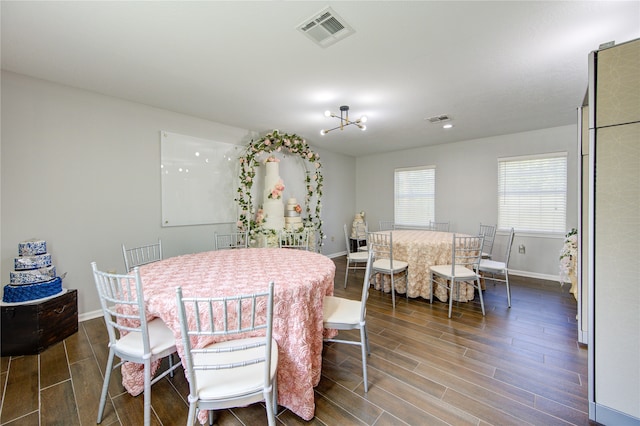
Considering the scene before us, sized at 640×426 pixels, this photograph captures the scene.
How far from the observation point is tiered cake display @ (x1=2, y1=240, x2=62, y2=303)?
2.24 m

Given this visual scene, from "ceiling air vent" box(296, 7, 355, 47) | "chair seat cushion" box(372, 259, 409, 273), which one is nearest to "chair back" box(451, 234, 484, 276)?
"chair seat cushion" box(372, 259, 409, 273)

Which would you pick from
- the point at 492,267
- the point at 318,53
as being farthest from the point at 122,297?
the point at 492,267

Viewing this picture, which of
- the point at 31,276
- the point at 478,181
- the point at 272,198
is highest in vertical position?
the point at 478,181

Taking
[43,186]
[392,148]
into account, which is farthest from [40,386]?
[392,148]

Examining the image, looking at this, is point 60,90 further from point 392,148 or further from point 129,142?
Result: point 392,148

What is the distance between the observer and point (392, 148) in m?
5.71

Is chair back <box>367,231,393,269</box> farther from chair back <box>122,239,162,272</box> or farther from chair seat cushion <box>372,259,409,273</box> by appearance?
chair back <box>122,239,162,272</box>

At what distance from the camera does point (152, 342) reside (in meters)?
1.51

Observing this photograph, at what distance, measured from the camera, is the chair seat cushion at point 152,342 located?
4.69 feet

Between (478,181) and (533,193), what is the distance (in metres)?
0.85

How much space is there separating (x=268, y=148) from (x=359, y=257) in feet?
7.28

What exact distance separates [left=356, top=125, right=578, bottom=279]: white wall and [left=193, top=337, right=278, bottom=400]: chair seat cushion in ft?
16.1

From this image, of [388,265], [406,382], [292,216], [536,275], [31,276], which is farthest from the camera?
[292,216]

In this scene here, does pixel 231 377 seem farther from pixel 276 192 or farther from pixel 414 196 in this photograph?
pixel 414 196
